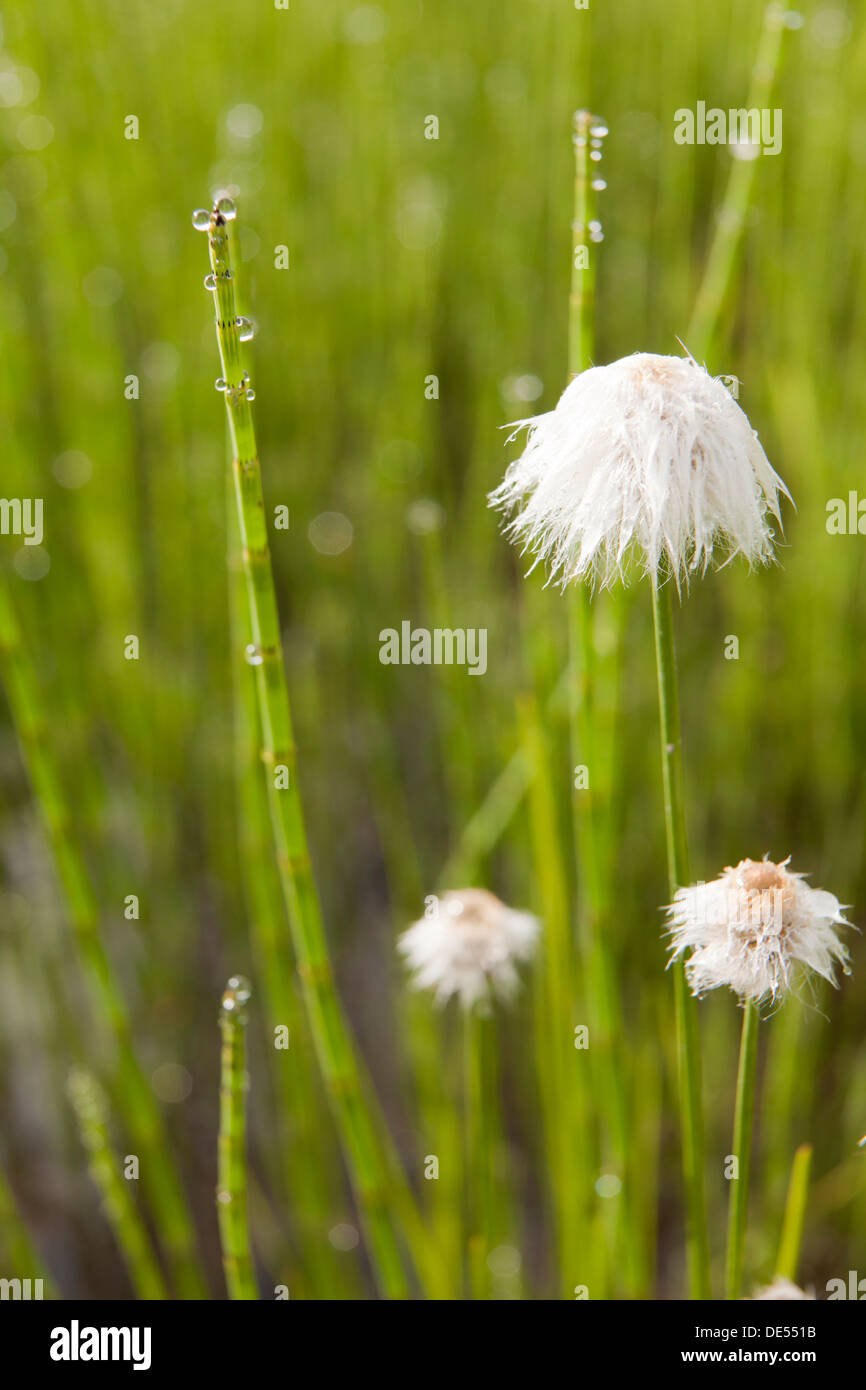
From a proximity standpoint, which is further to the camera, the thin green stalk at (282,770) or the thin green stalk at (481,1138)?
the thin green stalk at (481,1138)

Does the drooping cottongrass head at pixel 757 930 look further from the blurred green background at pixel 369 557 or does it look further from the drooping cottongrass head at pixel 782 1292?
the blurred green background at pixel 369 557

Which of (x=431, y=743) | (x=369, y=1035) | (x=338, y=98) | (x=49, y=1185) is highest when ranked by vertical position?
(x=338, y=98)

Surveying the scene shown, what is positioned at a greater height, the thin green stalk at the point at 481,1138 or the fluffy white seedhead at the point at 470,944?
the fluffy white seedhead at the point at 470,944

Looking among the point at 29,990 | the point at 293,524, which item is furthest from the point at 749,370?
the point at 29,990

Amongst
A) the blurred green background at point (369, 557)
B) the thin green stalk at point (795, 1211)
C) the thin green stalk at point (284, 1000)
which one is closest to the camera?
the thin green stalk at point (795, 1211)

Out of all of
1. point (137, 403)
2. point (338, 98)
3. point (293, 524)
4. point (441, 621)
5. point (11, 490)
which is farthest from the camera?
point (338, 98)

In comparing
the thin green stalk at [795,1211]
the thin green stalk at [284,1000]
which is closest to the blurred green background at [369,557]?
the thin green stalk at [284,1000]

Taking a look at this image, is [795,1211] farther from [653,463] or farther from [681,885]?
[653,463]
